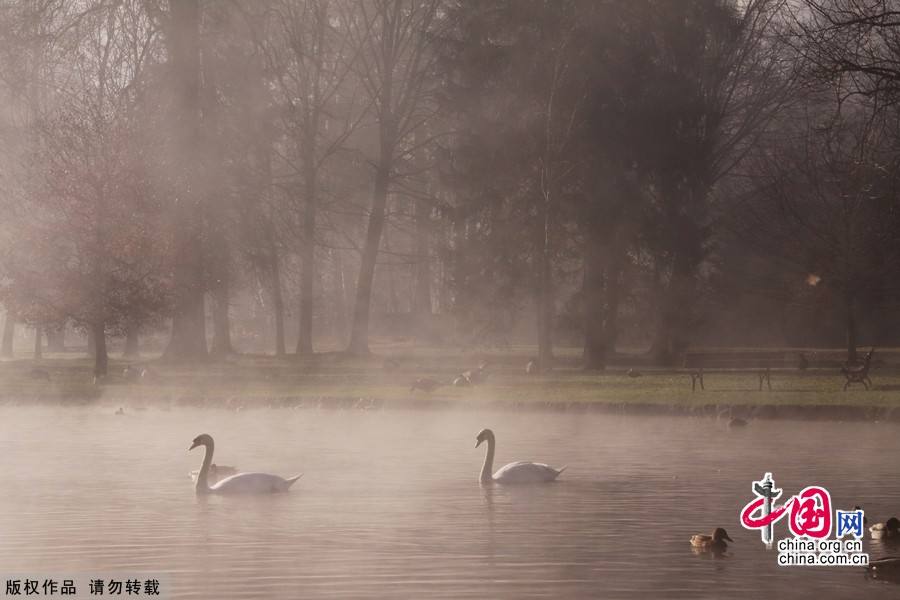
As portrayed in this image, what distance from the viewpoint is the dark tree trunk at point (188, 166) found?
147ft

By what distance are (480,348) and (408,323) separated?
13232mm

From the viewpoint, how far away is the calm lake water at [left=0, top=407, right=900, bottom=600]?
10.9 meters

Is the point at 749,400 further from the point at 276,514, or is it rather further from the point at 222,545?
the point at 222,545

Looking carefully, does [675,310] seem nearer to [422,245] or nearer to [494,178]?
[494,178]

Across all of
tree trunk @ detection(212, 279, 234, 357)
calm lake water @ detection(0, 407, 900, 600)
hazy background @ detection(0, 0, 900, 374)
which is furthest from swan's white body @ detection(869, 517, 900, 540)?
tree trunk @ detection(212, 279, 234, 357)

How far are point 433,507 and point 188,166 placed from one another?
32451 millimetres

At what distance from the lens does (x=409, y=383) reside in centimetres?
3628

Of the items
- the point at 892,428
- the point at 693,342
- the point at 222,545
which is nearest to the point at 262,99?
the point at 693,342

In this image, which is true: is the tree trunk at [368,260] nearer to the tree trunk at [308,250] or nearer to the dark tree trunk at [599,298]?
the tree trunk at [308,250]

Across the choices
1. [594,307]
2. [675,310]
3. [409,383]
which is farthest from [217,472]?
[675,310]

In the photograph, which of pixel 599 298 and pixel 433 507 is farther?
pixel 599 298

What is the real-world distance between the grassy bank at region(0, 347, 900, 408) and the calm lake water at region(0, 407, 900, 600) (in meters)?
3.20

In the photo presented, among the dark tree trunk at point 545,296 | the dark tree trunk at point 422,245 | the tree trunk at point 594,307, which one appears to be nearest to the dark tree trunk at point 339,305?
the dark tree trunk at point 422,245

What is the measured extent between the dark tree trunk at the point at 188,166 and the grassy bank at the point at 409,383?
1.56m
